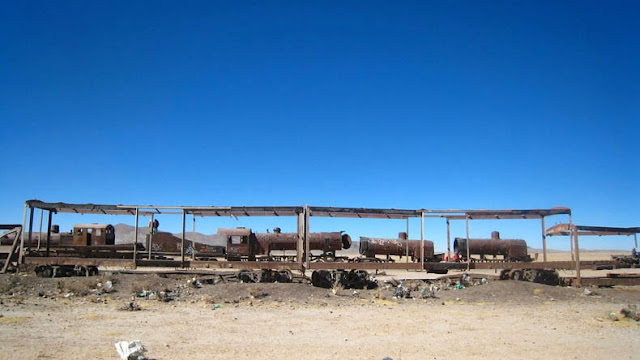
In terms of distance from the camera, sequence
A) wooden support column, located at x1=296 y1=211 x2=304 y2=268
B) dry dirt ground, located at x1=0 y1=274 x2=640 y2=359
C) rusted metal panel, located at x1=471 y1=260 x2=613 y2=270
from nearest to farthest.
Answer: dry dirt ground, located at x1=0 y1=274 x2=640 y2=359 < wooden support column, located at x1=296 y1=211 x2=304 y2=268 < rusted metal panel, located at x1=471 y1=260 x2=613 y2=270

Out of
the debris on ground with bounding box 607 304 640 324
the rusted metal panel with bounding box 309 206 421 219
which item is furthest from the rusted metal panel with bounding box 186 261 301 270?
the debris on ground with bounding box 607 304 640 324

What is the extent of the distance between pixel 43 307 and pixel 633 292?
19.5 meters

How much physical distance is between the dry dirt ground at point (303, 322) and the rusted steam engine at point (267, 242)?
8123 millimetres

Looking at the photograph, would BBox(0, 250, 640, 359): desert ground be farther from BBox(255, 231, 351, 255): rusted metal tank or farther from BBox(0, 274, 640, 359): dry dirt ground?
BBox(255, 231, 351, 255): rusted metal tank

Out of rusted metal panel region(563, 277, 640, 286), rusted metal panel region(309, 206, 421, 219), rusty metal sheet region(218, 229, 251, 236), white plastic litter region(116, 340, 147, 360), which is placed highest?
rusted metal panel region(309, 206, 421, 219)

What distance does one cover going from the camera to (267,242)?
26438 millimetres


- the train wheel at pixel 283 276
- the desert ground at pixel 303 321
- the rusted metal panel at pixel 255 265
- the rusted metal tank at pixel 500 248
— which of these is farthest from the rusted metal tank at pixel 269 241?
the rusted metal tank at pixel 500 248

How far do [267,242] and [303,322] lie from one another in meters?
15.4

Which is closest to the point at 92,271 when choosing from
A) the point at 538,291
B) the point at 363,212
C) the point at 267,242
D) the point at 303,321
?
the point at 267,242

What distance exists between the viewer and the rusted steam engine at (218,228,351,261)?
25.8 m

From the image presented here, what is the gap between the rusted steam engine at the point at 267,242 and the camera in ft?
84.6

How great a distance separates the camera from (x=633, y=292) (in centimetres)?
1659

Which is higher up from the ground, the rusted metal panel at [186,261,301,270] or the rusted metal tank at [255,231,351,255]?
the rusted metal tank at [255,231,351,255]

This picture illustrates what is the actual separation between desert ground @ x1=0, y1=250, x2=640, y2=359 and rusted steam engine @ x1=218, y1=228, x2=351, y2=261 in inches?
300
